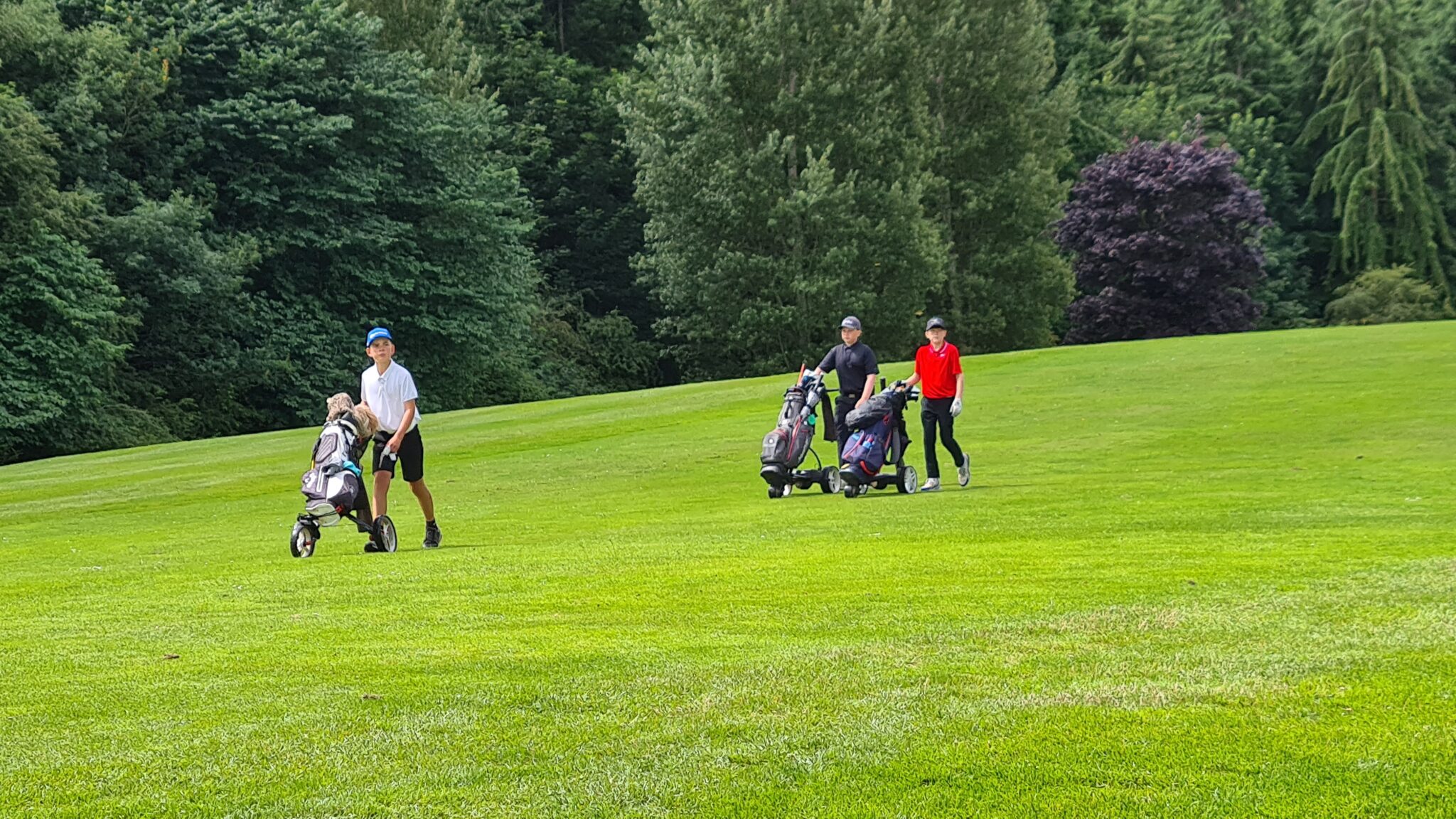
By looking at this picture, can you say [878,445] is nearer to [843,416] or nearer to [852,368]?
[843,416]

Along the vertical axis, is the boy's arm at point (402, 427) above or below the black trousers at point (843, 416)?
above

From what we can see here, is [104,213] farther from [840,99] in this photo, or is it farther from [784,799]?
[784,799]

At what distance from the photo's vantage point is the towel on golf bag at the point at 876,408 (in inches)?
715

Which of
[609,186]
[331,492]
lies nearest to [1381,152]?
[609,186]

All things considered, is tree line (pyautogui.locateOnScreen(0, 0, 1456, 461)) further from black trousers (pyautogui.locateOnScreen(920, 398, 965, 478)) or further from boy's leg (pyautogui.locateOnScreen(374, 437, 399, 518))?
boy's leg (pyautogui.locateOnScreen(374, 437, 399, 518))

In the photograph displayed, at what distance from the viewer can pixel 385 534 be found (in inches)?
539

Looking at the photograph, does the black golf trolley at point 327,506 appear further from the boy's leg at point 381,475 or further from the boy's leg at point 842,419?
the boy's leg at point 842,419

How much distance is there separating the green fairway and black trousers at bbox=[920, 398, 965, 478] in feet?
2.85

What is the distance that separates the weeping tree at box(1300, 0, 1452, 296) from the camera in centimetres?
7169

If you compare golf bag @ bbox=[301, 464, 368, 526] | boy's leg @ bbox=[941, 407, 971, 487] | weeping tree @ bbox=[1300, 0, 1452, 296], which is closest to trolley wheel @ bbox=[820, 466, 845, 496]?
boy's leg @ bbox=[941, 407, 971, 487]

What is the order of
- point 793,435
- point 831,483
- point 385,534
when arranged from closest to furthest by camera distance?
point 385,534, point 793,435, point 831,483

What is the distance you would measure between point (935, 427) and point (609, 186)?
52552mm

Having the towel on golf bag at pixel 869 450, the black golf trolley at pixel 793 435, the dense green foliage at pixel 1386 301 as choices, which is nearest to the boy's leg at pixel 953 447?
the towel on golf bag at pixel 869 450

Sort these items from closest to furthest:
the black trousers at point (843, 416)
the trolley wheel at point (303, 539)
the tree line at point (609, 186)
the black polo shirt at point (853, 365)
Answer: the trolley wheel at point (303, 539)
the black polo shirt at point (853, 365)
the black trousers at point (843, 416)
the tree line at point (609, 186)
